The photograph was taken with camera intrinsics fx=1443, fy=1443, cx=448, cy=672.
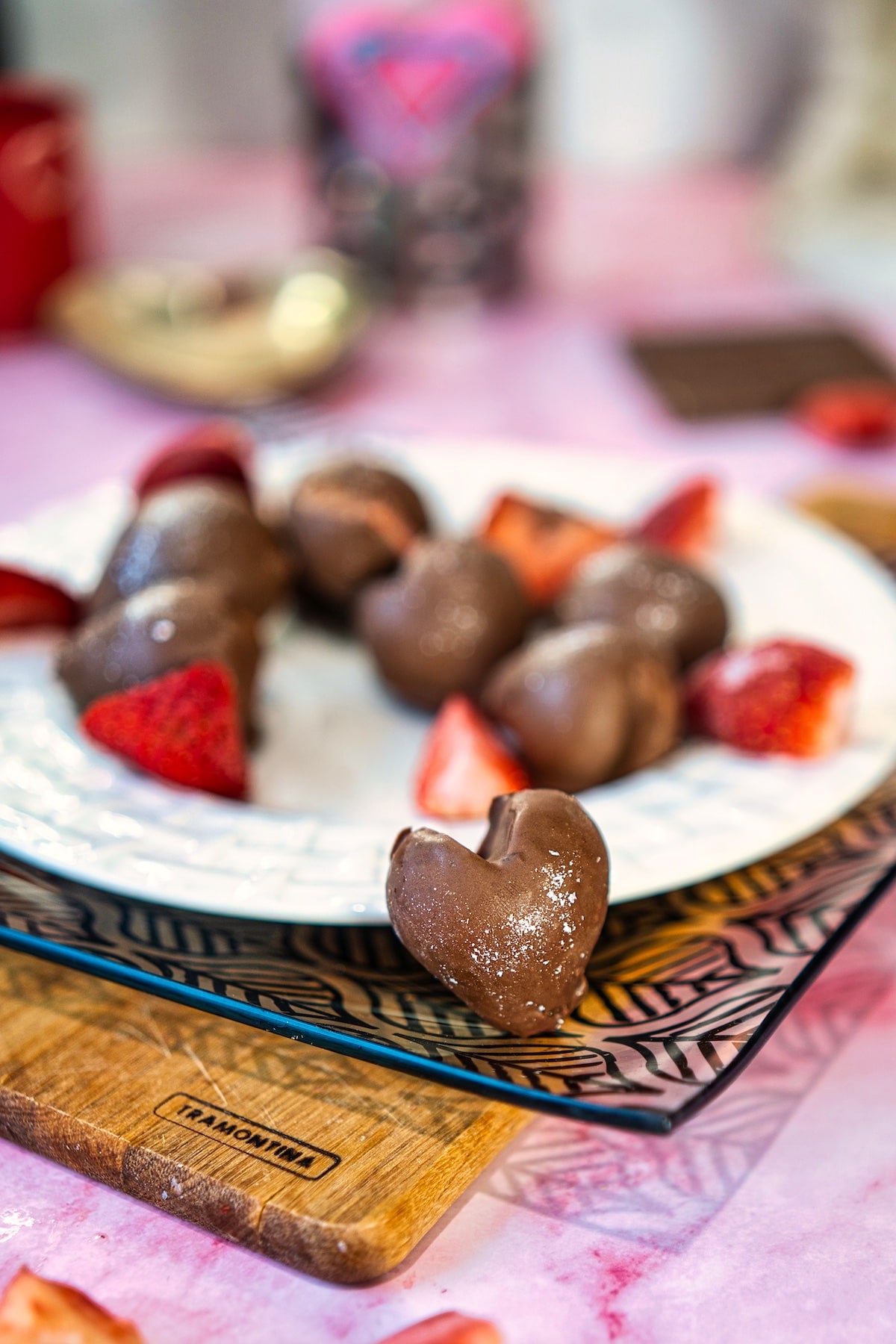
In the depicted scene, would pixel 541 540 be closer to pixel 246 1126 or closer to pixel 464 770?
pixel 464 770

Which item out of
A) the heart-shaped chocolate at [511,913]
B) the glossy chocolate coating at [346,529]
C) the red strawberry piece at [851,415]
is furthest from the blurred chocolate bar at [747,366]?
the heart-shaped chocolate at [511,913]

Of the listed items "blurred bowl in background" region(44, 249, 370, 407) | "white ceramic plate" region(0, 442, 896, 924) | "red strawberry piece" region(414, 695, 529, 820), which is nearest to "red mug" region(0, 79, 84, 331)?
"blurred bowl in background" region(44, 249, 370, 407)

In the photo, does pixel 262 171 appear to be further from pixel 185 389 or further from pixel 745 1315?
pixel 745 1315

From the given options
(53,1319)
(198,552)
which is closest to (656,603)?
(198,552)

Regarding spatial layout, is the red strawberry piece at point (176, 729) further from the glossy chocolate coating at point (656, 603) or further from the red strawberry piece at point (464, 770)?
the glossy chocolate coating at point (656, 603)

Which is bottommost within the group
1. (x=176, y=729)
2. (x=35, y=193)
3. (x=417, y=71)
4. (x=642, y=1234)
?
(x=642, y=1234)

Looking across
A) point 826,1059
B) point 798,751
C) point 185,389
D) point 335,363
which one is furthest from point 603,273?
point 826,1059

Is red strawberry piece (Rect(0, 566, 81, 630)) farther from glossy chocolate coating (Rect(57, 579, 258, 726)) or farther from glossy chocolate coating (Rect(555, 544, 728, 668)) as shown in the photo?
glossy chocolate coating (Rect(555, 544, 728, 668))
